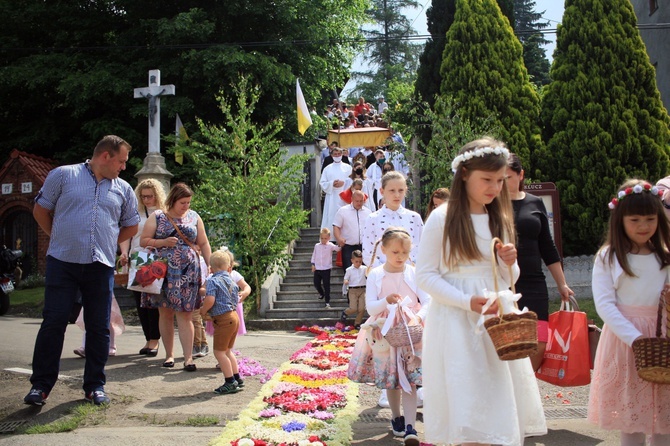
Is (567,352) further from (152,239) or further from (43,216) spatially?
(152,239)

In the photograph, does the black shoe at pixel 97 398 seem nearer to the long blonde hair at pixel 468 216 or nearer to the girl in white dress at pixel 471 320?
the girl in white dress at pixel 471 320

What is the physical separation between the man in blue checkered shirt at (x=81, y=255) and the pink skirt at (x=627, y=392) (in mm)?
3866

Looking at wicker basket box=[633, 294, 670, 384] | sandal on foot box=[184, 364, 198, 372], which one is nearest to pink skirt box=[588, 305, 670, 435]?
wicker basket box=[633, 294, 670, 384]

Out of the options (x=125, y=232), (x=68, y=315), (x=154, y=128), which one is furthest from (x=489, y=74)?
(x=68, y=315)

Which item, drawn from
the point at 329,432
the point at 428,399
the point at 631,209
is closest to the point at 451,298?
the point at 428,399

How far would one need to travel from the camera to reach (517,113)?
17359mm

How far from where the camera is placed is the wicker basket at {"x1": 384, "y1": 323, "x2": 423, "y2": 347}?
5.38 metres

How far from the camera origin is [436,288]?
381 cm

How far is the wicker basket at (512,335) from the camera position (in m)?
3.40

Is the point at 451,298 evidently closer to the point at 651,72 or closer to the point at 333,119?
the point at 651,72

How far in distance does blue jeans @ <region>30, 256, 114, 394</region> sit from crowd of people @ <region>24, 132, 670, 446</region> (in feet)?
0.04

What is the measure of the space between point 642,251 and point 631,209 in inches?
10.8

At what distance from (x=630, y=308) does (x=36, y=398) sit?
4351mm

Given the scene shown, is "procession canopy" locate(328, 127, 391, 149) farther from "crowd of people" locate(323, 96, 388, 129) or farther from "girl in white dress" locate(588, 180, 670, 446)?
"girl in white dress" locate(588, 180, 670, 446)
